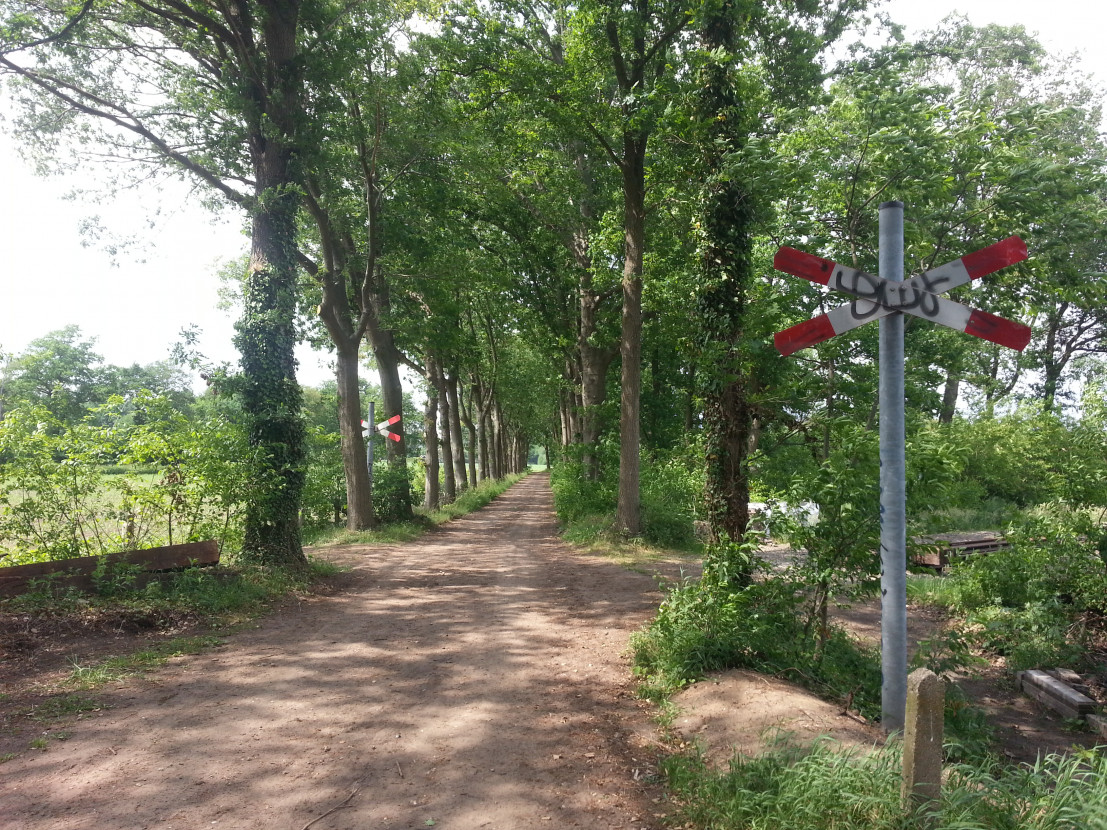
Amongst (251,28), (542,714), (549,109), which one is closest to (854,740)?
(542,714)

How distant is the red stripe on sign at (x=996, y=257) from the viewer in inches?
129

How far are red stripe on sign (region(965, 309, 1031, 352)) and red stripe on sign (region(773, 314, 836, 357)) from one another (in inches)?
27.1

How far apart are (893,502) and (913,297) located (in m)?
1.14

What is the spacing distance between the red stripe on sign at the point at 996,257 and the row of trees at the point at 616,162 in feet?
8.06

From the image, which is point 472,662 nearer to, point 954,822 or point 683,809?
point 683,809

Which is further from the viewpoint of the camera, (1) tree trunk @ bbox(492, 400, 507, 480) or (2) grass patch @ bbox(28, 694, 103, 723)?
(1) tree trunk @ bbox(492, 400, 507, 480)


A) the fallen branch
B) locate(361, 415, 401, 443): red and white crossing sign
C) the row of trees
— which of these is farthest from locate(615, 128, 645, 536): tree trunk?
the fallen branch

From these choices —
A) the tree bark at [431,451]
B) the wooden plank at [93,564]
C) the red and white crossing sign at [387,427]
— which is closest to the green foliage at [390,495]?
the red and white crossing sign at [387,427]

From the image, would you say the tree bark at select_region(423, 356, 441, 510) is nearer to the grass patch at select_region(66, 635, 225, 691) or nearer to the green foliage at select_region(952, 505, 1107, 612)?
the grass patch at select_region(66, 635, 225, 691)

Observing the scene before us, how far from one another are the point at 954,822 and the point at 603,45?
12.2m

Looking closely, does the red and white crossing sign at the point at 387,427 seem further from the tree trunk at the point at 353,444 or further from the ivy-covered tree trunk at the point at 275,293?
the ivy-covered tree trunk at the point at 275,293

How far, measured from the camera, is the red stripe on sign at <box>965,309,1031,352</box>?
328 cm

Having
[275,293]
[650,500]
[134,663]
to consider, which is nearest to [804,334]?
[134,663]

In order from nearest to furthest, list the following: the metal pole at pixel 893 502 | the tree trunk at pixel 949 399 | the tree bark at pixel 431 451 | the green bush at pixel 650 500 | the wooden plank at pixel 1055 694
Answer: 1. the metal pole at pixel 893 502
2. the wooden plank at pixel 1055 694
3. the green bush at pixel 650 500
4. the tree bark at pixel 431 451
5. the tree trunk at pixel 949 399
